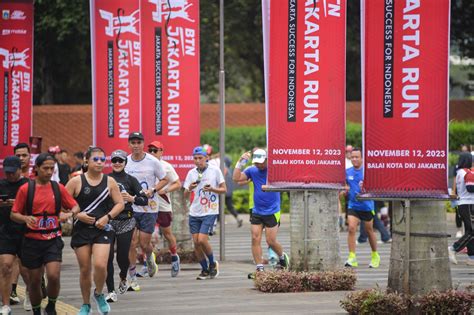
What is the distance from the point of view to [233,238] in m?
29.4

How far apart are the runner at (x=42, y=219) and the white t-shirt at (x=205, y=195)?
5.31m

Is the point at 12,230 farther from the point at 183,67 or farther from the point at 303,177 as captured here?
the point at 183,67

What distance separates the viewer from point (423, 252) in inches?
502

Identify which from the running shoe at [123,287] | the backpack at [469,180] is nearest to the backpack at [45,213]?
the running shoe at [123,287]

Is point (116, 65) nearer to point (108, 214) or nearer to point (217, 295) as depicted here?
point (217, 295)

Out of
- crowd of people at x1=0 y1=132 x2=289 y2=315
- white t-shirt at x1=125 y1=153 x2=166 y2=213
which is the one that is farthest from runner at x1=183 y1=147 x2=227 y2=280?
crowd of people at x1=0 y1=132 x2=289 y2=315

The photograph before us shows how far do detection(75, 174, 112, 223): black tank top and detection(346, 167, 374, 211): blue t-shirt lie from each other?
770 centimetres

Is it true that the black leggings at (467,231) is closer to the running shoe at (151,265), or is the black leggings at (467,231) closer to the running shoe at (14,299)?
the running shoe at (151,265)

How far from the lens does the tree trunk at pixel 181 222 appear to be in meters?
22.2

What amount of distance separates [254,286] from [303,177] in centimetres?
193

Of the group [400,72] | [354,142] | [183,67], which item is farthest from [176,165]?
[354,142]

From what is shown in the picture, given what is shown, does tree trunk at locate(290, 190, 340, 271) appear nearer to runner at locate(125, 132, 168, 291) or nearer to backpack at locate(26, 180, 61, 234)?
runner at locate(125, 132, 168, 291)

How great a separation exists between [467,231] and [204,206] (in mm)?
5137

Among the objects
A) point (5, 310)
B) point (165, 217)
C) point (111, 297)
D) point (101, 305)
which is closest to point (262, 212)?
point (165, 217)
